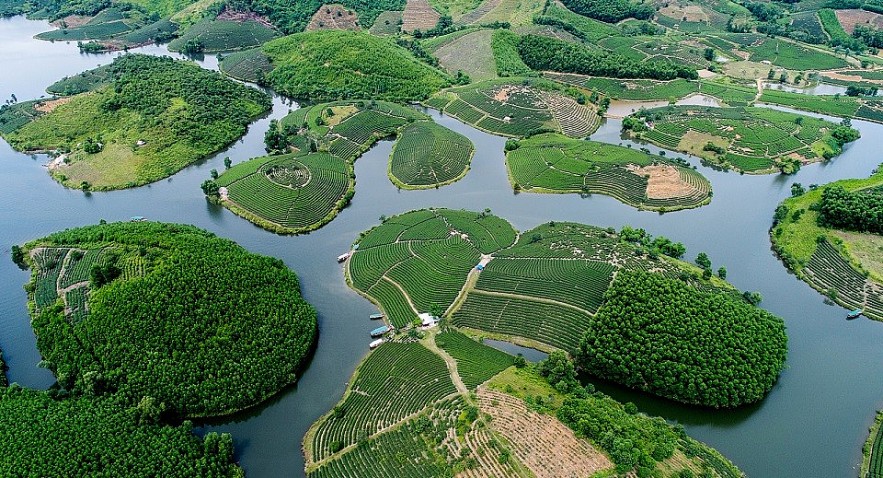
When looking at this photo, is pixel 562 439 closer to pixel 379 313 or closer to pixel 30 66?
pixel 379 313

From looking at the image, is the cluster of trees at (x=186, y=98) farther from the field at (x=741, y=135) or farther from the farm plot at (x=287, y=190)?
the field at (x=741, y=135)

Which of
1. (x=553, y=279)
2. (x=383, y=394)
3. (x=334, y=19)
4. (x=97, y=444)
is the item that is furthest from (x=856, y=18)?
(x=97, y=444)

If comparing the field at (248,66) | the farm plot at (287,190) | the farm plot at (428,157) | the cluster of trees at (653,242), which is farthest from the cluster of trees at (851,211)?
the field at (248,66)

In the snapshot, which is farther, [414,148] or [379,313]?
[414,148]

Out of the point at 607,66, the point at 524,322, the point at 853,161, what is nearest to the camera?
the point at 524,322

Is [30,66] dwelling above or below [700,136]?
below

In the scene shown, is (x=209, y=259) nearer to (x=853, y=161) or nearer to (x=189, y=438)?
(x=189, y=438)

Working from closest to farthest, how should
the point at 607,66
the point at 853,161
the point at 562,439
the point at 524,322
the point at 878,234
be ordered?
the point at 562,439 < the point at 524,322 < the point at 878,234 < the point at 853,161 < the point at 607,66

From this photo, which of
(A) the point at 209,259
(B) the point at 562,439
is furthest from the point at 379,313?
(B) the point at 562,439
